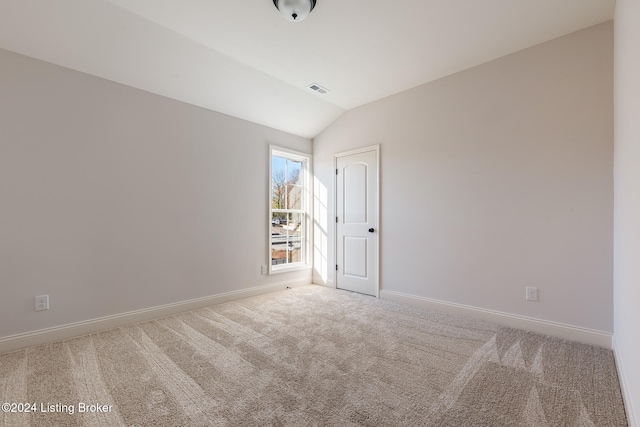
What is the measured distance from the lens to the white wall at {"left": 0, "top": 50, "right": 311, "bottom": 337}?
7.57 ft

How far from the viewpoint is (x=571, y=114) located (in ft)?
8.18

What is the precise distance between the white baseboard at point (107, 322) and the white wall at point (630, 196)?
3547 mm

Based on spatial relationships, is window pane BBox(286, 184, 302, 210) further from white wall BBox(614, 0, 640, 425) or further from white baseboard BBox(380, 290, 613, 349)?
white wall BBox(614, 0, 640, 425)

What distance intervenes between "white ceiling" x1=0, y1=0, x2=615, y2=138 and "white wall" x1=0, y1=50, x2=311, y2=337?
0.27 metres

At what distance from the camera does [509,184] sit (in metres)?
2.81

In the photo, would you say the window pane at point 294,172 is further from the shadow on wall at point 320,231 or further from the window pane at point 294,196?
the shadow on wall at point 320,231

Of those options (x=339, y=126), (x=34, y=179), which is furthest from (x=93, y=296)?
(x=339, y=126)

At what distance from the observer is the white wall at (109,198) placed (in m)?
2.31

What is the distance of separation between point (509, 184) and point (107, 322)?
4207mm

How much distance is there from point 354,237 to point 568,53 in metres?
2.98

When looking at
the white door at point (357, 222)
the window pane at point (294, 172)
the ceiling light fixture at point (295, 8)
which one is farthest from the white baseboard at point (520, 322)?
the ceiling light fixture at point (295, 8)

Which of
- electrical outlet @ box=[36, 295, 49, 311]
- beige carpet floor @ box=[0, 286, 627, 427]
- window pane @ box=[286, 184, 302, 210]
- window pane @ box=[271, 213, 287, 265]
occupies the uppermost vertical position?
window pane @ box=[286, 184, 302, 210]

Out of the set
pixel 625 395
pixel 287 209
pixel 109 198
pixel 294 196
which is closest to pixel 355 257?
pixel 287 209

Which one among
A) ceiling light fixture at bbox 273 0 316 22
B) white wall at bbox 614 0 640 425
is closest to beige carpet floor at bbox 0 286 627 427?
white wall at bbox 614 0 640 425
